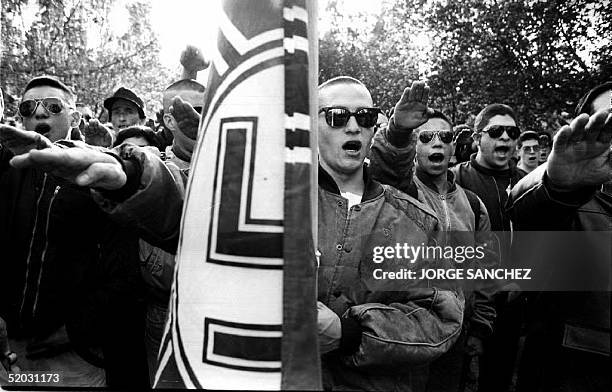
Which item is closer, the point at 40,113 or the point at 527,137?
the point at 40,113

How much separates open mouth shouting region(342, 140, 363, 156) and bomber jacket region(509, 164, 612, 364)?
525 mm

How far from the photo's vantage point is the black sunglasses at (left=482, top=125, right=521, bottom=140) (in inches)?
119

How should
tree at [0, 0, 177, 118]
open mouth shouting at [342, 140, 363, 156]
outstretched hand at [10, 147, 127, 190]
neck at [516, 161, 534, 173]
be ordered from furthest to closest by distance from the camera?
neck at [516, 161, 534, 173] < tree at [0, 0, 177, 118] < open mouth shouting at [342, 140, 363, 156] < outstretched hand at [10, 147, 127, 190]

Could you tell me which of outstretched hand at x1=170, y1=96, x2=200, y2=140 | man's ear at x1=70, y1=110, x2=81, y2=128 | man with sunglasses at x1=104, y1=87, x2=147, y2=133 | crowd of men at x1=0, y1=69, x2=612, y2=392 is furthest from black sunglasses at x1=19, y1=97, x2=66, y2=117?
man with sunglasses at x1=104, y1=87, x2=147, y2=133

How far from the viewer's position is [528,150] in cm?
328

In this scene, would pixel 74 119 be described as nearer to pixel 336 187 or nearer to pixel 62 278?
pixel 62 278

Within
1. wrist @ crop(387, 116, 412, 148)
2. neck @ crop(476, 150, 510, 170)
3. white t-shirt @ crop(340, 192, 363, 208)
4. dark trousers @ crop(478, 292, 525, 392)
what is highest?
neck @ crop(476, 150, 510, 170)

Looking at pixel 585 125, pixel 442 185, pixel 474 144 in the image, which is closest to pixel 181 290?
pixel 585 125

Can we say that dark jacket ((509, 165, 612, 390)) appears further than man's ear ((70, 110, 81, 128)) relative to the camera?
No

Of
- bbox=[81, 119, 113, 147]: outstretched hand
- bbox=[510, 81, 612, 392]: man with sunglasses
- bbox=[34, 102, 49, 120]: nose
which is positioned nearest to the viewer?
bbox=[510, 81, 612, 392]: man with sunglasses

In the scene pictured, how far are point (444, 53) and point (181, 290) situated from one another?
181cm

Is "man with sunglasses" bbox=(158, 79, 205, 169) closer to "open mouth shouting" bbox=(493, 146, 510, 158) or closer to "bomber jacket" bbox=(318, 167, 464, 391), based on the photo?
"bomber jacket" bbox=(318, 167, 464, 391)

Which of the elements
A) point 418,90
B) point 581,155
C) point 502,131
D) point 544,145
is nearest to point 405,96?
point 418,90

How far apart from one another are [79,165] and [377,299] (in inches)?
38.4
